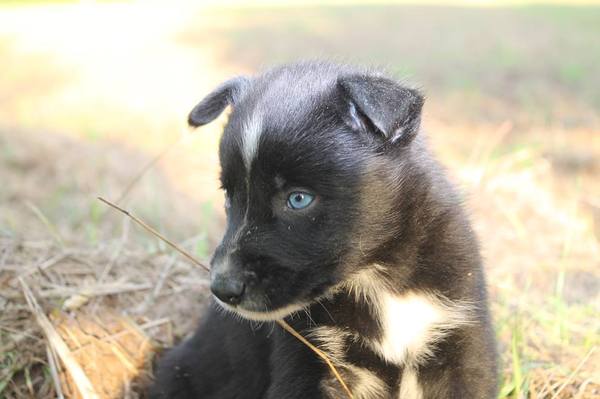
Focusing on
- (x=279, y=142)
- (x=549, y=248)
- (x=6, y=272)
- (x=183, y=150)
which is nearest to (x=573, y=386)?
(x=279, y=142)

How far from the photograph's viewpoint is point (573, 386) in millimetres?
3447

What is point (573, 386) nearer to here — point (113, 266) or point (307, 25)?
point (113, 266)

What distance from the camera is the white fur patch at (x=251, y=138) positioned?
9.05 ft

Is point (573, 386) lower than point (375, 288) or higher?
lower

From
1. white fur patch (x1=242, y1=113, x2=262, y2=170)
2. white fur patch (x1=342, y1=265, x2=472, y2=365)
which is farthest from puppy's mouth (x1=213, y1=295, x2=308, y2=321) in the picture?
white fur patch (x1=242, y1=113, x2=262, y2=170)

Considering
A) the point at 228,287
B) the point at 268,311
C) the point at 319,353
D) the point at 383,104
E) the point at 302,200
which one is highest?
the point at 383,104

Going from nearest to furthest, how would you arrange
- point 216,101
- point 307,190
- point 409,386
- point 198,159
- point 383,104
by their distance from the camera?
point 383,104, point 307,190, point 409,386, point 216,101, point 198,159

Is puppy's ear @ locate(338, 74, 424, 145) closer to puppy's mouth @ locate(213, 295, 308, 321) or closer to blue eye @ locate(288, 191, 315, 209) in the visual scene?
blue eye @ locate(288, 191, 315, 209)

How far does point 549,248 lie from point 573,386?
2.31m

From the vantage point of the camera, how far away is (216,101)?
10.8ft

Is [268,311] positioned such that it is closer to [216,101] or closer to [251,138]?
[251,138]

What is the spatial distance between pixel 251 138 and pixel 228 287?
594 millimetres

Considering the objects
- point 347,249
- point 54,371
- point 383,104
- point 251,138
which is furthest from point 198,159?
point 383,104

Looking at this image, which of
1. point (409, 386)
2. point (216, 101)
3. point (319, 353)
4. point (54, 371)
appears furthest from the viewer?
point (54, 371)
